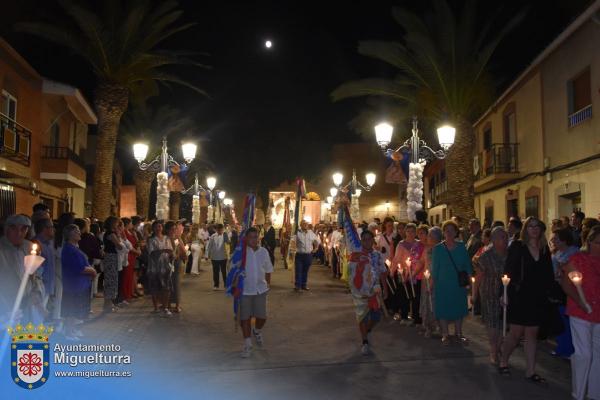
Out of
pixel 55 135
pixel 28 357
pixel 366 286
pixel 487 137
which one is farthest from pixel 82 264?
pixel 487 137

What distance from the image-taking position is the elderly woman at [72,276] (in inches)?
331

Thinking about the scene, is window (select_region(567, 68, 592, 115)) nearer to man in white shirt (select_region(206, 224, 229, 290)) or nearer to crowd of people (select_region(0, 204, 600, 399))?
crowd of people (select_region(0, 204, 600, 399))

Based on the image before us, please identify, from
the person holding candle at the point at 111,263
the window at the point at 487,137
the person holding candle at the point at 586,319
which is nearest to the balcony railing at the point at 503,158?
the window at the point at 487,137

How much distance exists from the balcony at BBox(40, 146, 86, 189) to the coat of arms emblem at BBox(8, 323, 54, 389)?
1859cm

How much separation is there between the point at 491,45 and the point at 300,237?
8138mm

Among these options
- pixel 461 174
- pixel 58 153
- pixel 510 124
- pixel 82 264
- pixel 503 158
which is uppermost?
pixel 510 124

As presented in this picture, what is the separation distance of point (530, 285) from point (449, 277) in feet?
6.95

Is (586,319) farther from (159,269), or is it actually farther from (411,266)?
(159,269)

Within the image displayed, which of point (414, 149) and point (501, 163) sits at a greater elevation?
point (501, 163)

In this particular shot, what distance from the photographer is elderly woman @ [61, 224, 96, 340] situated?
8414 mm

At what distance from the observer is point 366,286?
7.94 meters

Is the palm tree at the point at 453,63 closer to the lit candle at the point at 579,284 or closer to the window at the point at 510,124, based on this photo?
the window at the point at 510,124

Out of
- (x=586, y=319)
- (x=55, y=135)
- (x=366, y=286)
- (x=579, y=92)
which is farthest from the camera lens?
(x=55, y=135)

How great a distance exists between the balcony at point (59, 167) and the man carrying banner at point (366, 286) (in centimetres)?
1747
